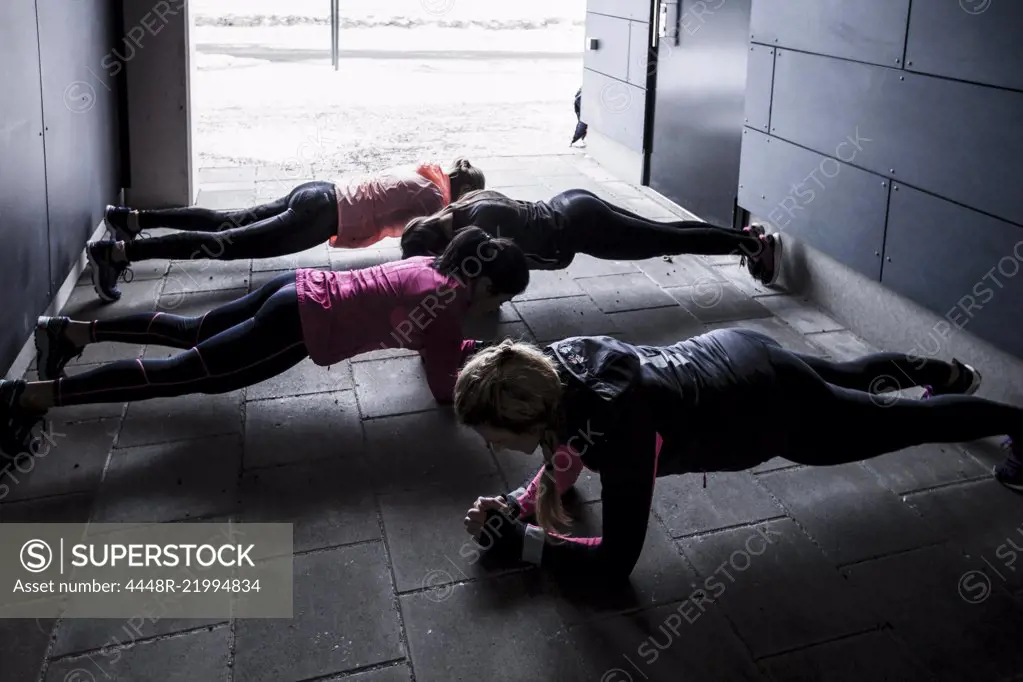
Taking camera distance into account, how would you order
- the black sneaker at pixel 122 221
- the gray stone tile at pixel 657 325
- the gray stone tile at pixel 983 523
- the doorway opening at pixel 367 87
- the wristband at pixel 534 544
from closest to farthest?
the wristband at pixel 534 544 → the gray stone tile at pixel 983 523 → the gray stone tile at pixel 657 325 → the black sneaker at pixel 122 221 → the doorway opening at pixel 367 87

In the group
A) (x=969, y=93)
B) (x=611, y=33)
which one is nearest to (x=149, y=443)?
(x=969, y=93)

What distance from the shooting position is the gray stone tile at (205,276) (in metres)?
4.18

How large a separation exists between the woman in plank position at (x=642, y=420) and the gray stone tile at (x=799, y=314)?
1331 millimetres

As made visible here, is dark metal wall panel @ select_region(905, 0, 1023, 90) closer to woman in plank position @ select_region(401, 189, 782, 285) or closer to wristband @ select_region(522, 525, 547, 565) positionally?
woman in plank position @ select_region(401, 189, 782, 285)

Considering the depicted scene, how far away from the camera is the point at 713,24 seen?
486 centimetres

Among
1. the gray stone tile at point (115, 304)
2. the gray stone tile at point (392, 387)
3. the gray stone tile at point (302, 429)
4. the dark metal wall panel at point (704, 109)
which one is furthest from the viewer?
the dark metal wall panel at point (704, 109)

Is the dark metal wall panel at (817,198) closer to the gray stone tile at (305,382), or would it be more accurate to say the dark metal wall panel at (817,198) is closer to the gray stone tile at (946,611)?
the gray stone tile at (946,611)

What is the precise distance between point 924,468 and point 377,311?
1.74 metres

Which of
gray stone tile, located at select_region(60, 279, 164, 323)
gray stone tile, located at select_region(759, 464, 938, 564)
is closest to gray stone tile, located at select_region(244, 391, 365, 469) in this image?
gray stone tile, located at select_region(60, 279, 164, 323)

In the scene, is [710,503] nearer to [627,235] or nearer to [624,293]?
[627,235]

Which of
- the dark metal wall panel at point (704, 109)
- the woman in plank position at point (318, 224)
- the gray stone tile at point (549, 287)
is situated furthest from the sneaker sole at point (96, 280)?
the dark metal wall panel at point (704, 109)

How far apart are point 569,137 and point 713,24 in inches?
108

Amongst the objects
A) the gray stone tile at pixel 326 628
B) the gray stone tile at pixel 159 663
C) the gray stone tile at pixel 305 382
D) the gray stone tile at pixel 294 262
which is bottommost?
the gray stone tile at pixel 159 663

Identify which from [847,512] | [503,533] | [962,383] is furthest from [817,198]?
[503,533]
